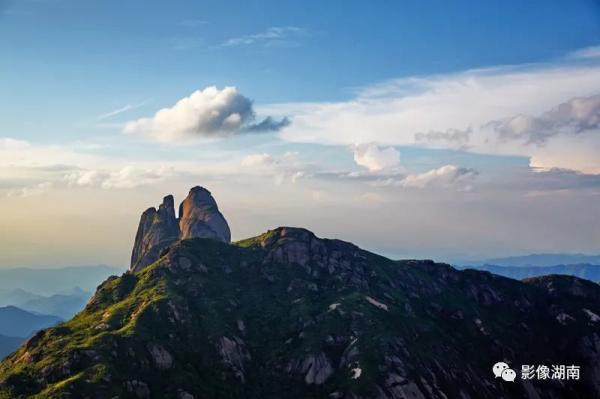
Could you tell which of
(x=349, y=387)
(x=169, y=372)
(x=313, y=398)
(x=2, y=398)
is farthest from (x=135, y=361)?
(x=349, y=387)

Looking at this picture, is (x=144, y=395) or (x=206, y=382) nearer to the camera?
(x=144, y=395)

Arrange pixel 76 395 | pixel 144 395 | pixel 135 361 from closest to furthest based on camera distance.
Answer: pixel 76 395 → pixel 144 395 → pixel 135 361

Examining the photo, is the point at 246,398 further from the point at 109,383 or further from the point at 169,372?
the point at 109,383

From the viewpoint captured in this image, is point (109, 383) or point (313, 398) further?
point (313, 398)

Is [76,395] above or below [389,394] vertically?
above

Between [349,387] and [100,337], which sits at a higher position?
[100,337]

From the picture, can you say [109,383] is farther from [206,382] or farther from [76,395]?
[206,382]

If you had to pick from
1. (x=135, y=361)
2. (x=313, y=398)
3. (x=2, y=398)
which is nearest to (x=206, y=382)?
(x=135, y=361)

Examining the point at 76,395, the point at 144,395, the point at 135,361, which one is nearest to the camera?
the point at 76,395

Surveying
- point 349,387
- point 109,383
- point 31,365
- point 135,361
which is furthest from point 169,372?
point 349,387
